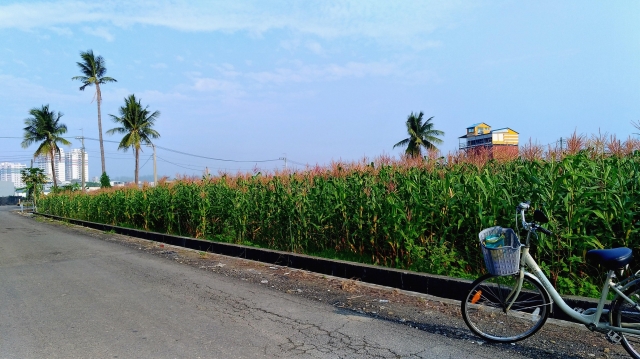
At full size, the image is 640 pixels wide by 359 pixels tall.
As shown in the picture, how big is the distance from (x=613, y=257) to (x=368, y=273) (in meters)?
4.00

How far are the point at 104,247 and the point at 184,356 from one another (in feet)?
32.2

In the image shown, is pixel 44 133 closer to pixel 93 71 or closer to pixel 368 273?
pixel 93 71

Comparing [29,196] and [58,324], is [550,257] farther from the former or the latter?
[29,196]

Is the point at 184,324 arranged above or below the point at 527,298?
below

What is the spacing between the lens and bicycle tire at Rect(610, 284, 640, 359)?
12.3 feet

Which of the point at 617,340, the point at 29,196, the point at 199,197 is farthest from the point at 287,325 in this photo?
the point at 29,196

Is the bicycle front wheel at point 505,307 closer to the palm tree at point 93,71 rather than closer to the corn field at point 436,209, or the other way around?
the corn field at point 436,209

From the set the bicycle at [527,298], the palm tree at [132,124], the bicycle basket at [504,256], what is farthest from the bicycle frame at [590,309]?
the palm tree at [132,124]

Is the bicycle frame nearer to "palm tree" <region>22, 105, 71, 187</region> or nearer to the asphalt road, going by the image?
the asphalt road

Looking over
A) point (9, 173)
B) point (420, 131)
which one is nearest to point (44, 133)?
point (420, 131)

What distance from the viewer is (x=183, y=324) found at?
17.1 feet

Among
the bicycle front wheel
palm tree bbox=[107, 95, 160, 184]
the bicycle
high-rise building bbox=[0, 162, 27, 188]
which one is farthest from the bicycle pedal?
high-rise building bbox=[0, 162, 27, 188]

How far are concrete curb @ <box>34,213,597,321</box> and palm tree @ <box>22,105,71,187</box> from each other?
157 ft

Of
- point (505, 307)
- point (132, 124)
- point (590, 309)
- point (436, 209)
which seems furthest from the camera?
point (132, 124)
